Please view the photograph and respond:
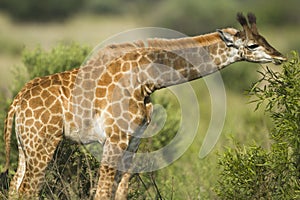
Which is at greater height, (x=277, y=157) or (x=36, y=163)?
(x=277, y=157)

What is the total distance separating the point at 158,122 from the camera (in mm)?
8875

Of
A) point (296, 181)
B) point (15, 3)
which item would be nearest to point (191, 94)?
point (296, 181)

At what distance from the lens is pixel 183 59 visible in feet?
21.8

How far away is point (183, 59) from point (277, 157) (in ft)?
4.68

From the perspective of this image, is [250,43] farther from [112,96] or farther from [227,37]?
[112,96]

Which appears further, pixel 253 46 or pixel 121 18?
pixel 121 18

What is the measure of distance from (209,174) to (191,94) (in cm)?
238

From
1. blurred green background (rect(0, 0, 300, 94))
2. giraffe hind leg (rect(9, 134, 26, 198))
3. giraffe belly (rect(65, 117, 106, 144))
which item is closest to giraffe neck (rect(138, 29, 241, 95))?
giraffe belly (rect(65, 117, 106, 144))

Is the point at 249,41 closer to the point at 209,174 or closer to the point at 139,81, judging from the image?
the point at 139,81

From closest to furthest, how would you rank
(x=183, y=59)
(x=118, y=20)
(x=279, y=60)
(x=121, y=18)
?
(x=279, y=60), (x=183, y=59), (x=118, y=20), (x=121, y=18)

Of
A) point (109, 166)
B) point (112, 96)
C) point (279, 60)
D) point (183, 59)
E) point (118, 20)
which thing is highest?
point (118, 20)

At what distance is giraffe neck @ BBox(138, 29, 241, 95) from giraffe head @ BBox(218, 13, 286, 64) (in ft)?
0.34

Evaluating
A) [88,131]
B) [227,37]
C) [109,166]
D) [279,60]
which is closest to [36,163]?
[88,131]

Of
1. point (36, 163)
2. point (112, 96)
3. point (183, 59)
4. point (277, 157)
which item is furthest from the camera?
point (183, 59)
